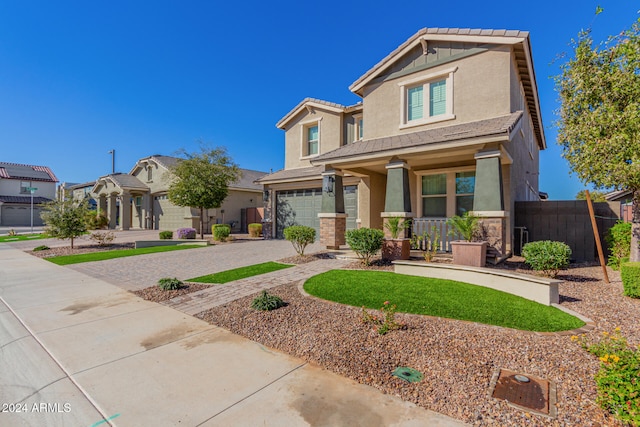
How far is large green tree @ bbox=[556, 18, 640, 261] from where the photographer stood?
630 cm

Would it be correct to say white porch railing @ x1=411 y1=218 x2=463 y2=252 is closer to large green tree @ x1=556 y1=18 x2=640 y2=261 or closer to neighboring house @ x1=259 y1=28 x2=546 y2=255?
neighboring house @ x1=259 y1=28 x2=546 y2=255

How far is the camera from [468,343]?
12.2 ft

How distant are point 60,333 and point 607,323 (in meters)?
8.06

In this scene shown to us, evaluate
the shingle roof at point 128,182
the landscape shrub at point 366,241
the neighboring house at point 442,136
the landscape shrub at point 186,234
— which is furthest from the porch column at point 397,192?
the shingle roof at point 128,182

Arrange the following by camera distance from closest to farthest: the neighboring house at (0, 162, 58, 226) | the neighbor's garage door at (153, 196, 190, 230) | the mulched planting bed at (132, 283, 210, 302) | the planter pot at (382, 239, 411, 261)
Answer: the mulched planting bed at (132, 283, 210, 302) < the planter pot at (382, 239, 411, 261) < the neighbor's garage door at (153, 196, 190, 230) < the neighboring house at (0, 162, 58, 226)

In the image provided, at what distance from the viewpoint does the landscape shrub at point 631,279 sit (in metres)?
5.36

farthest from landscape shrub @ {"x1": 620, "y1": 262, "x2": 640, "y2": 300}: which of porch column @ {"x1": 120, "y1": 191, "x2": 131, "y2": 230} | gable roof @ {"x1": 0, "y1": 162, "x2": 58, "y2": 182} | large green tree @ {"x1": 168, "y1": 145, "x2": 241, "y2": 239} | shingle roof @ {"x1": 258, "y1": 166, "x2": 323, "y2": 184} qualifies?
gable roof @ {"x1": 0, "y1": 162, "x2": 58, "y2": 182}

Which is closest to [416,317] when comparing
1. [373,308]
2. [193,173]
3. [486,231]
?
[373,308]

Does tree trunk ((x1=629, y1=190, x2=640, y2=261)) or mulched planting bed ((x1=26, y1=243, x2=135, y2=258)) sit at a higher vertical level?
tree trunk ((x1=629, y1=190, x2=640, y2=261))

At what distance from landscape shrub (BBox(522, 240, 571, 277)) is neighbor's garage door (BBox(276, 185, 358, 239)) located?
8430 mm

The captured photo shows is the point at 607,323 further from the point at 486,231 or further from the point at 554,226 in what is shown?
the point at 554,226

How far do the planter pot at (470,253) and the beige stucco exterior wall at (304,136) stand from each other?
9.00 metres

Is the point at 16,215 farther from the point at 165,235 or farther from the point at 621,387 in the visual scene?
the point at 621,387

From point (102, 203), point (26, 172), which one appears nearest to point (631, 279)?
point (102, 203)
